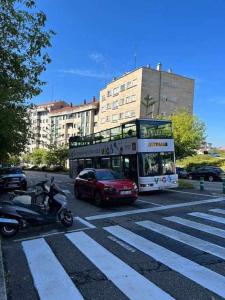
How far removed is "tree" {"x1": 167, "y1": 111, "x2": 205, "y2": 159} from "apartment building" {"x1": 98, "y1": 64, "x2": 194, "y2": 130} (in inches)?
545

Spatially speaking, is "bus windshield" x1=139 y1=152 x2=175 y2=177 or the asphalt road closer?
the asphalt road

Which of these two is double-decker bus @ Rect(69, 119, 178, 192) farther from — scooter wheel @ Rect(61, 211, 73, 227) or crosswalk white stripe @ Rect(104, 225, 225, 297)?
crosswalk white stripe @ Rect(104, 225, 225, 297)

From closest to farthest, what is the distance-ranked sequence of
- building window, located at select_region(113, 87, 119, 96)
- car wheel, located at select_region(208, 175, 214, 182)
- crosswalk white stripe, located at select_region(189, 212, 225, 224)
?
crosswalk white stripe, located at select_region(189, 212, 225, 224), car wheel, located at select_region(208, 175, 214, 182), building window, located at select_region(113, 87, 119, 96)

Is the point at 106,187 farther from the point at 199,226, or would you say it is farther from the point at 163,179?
the point at 163,179

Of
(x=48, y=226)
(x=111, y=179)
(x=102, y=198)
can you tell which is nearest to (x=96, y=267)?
(x=48, y=226)

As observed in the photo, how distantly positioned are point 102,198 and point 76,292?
923cm

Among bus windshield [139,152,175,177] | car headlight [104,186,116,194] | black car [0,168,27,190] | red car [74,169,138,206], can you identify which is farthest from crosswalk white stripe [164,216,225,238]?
black car [0,168,27,190]

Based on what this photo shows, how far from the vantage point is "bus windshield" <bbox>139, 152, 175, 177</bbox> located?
1920cm

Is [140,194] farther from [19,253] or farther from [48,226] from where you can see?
[19,253]

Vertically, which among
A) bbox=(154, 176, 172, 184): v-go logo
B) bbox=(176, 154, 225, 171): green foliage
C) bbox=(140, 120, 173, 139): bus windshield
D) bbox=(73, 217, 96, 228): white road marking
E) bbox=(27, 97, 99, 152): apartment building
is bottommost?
bbox=(73, 217, 96, 228): white road marking

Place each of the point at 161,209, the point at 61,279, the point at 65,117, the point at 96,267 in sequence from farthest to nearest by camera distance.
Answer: the point at 65,117, the point at 161,209, the point at 96,267, the point at 61,279

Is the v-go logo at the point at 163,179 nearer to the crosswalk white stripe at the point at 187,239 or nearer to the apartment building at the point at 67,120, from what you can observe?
the crosswalk white stripe at the point at 187,239

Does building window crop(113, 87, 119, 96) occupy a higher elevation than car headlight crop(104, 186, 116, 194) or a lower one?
higher

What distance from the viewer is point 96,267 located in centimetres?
657
